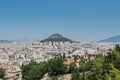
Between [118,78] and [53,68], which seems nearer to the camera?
[118,78]

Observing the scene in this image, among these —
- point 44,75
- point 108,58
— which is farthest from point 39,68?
point 108,58

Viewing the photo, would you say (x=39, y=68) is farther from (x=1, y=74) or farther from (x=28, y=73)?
(x=1, y=74)

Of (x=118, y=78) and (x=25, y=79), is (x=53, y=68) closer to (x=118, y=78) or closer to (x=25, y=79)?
(x=25, y=79)

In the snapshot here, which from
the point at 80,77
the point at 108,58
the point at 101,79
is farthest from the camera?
the point at 80,77

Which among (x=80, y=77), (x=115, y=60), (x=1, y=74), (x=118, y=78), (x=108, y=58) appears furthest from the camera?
→ (x=1, y=74)

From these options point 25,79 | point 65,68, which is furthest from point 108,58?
point 25,79

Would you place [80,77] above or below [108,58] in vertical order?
below

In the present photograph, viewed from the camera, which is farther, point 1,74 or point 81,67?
point 1,74

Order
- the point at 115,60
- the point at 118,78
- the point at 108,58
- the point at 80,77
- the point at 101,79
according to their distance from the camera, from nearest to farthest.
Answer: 1. the point at 118,78
2. the point at 101,79
3. the point at 115,60
4. the point at 108,58
5. the point at 80,77

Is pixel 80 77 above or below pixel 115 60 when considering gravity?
below
